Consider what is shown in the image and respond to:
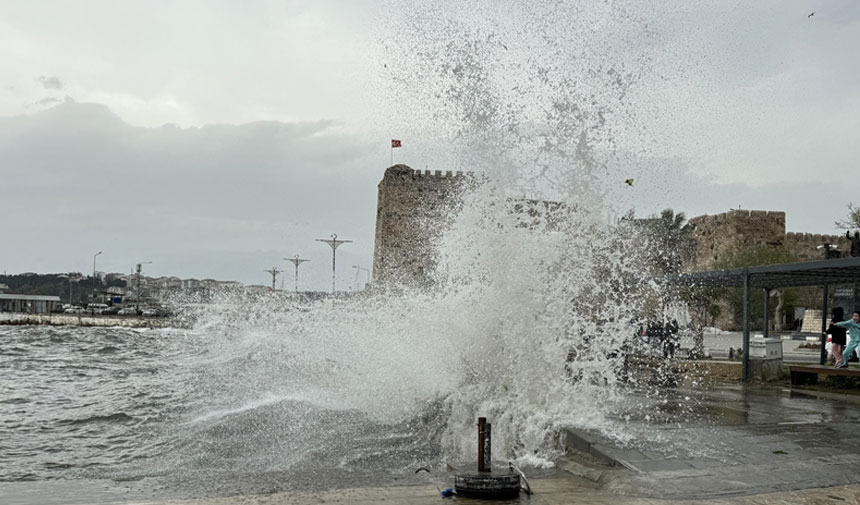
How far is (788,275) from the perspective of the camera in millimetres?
13430

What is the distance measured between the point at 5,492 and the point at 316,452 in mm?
2961

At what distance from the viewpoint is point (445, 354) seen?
1084 centimetres

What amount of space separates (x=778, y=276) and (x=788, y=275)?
14.8 inches

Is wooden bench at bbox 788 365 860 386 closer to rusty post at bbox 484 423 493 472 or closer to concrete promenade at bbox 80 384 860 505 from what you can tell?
concrete promenade at bbox 80 384 860 505

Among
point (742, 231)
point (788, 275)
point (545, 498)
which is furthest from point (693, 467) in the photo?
point (742, 231)

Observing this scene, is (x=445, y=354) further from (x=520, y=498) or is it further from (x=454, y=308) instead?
(x=520, y=498)

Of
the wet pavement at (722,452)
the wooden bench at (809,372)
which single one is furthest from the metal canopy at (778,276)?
the wet pavement at (722,452)

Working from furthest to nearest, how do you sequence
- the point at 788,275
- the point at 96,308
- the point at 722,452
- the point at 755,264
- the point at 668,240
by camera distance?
the point at 96,308 → the point at 668,240 → the point at 755,264 → the point at 788,275 → the point at 722,452

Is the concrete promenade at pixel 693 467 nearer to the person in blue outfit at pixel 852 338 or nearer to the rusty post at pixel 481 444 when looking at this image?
the rusty post at pixel 481 444

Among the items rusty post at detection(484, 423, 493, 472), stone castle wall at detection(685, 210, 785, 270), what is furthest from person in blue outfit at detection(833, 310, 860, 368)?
stone castle wall at detection(685, 210, 785, 270)

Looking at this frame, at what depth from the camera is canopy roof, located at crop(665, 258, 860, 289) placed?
11.0 meters

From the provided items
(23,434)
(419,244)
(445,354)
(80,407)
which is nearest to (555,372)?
(445,354)

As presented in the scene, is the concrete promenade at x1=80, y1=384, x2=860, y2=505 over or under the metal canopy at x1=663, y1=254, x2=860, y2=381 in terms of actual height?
under

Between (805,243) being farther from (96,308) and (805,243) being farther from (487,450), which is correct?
(96,308)
